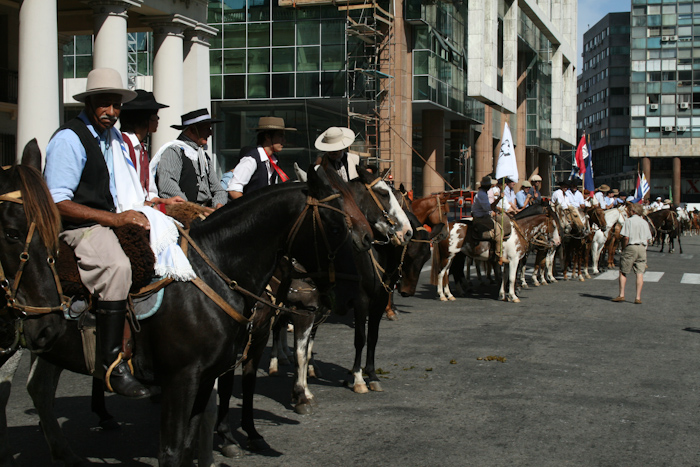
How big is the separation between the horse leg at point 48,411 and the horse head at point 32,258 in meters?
1.48

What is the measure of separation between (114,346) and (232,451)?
2071 mm

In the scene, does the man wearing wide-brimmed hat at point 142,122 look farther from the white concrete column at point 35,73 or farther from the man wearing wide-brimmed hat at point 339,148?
the white concrete column at point 35,73

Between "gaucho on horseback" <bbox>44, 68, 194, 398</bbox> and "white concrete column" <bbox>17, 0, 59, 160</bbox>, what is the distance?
13.7 meters

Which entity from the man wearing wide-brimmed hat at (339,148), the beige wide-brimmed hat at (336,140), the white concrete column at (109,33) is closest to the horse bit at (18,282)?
the man wearing wide-brimmed hat at (339,148)

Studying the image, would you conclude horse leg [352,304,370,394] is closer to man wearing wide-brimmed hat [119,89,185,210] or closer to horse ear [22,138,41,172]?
man wearing wide-brimmed hat [119,89,185,210]

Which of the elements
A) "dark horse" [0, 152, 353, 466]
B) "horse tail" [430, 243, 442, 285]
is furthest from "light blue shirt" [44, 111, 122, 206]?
"horse tail" [430, 243, 442, 285]

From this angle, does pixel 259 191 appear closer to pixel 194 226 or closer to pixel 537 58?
pixel 194 226

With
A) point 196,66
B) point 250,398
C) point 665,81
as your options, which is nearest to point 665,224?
point 196,66

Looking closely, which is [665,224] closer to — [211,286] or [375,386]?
[375,386]

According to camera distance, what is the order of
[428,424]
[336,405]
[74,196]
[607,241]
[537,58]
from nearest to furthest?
[74,196] < [428,424] < [336,405] < [607,241] < [537,58]

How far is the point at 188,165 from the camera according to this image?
6273 mm

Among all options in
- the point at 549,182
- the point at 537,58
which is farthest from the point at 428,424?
the point at 549,182

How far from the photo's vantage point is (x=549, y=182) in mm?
68625

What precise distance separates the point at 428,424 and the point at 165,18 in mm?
19326
